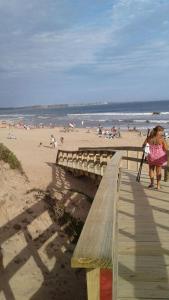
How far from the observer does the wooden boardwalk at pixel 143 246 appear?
4344 mm

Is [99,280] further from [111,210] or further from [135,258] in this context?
[135,258]

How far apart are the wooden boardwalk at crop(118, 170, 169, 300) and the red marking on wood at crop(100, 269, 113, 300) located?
5.80ft

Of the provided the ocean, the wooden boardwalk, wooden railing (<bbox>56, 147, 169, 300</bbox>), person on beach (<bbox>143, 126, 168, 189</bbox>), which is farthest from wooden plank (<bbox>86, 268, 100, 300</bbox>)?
the ocean

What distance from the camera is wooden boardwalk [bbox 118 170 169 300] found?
171 inches

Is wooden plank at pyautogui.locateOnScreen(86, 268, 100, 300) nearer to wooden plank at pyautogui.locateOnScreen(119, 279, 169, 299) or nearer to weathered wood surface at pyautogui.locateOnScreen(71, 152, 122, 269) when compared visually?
weathered wood surface at pyautogui.locateOnScreen(71, 152, 122, 269)

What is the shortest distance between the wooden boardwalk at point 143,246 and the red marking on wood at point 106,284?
177cm

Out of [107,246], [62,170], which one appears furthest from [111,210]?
[62,170]

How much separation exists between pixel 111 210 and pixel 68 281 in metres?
3.54

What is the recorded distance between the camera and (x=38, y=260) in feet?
22.5

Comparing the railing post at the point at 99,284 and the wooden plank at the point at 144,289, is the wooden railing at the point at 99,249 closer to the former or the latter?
the railing post at the point at 99,284

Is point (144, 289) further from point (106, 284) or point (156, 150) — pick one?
point (156, 150)

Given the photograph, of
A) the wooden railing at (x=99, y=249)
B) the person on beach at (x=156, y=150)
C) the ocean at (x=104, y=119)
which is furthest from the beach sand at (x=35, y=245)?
the ocean at (x=104, y=119)

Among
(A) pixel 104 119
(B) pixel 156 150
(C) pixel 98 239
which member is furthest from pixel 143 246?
(A) pixel 104 119

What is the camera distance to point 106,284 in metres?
2.42
